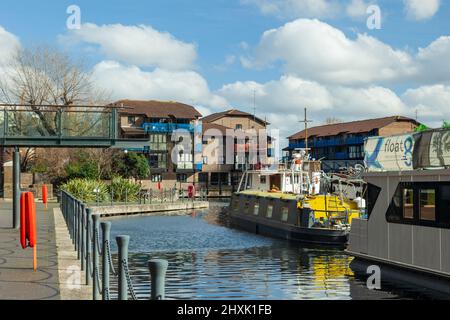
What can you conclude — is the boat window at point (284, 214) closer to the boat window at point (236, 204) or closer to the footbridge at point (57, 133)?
the boat window at point (236, 204)

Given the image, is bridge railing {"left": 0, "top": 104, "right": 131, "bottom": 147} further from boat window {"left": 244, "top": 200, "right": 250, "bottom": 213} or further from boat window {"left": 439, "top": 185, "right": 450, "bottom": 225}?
boat window {"left": 244, "top": 200, "right": 250, "bottom": 213}

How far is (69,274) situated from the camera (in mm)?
12672

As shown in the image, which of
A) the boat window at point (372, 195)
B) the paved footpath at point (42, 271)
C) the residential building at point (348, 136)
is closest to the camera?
the paved footpath at point (42, 271)

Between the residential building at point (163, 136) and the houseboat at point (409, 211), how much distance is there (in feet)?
205

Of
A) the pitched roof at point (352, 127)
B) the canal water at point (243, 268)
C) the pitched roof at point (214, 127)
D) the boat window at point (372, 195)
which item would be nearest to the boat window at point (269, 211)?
the canal water at point (243, 268)

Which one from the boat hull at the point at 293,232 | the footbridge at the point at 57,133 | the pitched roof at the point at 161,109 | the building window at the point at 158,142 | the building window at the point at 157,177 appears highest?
the pitched roof at the point at 161,109

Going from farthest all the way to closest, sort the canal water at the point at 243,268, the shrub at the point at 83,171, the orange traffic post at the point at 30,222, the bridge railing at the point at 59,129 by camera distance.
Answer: the shrub at the point at 83,171 → the bridge railing at the point at 59,129 → the canal water at the point at 243,268 → the orange traffic post at the point at 30,222

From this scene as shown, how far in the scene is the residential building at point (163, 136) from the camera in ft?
267

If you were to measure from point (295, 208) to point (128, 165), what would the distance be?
1749 inches

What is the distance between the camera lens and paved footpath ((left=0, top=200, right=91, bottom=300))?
1048 centimetres

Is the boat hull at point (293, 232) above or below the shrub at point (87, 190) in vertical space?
below

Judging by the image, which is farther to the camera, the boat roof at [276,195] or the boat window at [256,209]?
the boat window at [256,209]
